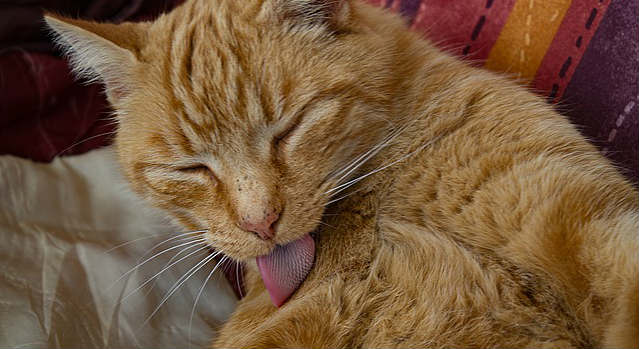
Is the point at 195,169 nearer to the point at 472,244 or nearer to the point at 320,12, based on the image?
the point at 320,12

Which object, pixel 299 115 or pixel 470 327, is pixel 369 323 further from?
pixel 299 115

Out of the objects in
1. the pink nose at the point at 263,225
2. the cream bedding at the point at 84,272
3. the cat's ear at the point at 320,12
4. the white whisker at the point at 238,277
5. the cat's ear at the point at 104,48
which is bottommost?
the cream bedding at the point at 84,272

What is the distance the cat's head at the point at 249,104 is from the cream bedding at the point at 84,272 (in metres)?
0.33

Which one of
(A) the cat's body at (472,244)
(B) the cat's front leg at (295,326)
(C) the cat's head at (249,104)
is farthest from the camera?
(C) the cat's head at (249,104)

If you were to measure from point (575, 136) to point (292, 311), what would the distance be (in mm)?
749

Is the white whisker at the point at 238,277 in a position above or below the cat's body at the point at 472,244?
below

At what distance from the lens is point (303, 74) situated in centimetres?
135

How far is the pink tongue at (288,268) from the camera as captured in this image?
1.36 metres

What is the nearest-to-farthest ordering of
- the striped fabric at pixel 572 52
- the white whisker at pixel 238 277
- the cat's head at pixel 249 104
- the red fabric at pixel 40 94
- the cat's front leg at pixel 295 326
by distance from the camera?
the cat's front leg at pixel 295 326, the cat's head at pixel 249 104, the striped fabric at pixel 572 52, the white whisker at pixel 238 277, the red fabric at pixel 40 94

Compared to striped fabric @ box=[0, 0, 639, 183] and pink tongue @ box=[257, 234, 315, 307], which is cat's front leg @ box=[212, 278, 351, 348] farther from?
striped fabric @ box=[0, 0, 639, 183]

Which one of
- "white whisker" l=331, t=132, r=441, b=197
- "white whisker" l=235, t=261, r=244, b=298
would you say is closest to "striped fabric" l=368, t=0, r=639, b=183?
"white whisker" l=331, t=132, r=441, b=197

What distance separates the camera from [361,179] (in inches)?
56.3

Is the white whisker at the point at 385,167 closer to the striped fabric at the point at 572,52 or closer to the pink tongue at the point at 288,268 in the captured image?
the pink tongue at the point at 288,268

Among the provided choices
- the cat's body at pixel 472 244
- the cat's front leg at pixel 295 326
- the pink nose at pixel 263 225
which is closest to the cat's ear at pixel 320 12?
the cat's body at pixel 472 244
